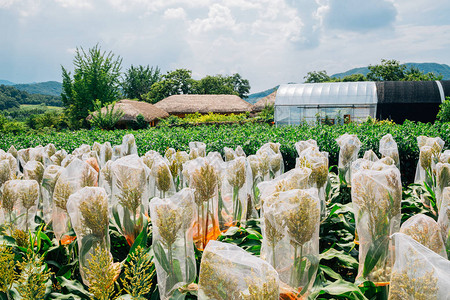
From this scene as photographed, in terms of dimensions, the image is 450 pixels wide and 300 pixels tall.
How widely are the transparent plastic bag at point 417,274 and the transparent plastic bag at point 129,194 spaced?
177 cm

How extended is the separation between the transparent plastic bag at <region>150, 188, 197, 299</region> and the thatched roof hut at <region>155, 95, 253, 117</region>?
115 ft

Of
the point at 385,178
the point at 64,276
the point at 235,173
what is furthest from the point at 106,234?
the point at 385,178

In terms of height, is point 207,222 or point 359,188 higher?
point 359,188

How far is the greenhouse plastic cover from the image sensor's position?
20.3 metres

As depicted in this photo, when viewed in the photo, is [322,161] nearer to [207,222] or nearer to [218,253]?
[207,222]

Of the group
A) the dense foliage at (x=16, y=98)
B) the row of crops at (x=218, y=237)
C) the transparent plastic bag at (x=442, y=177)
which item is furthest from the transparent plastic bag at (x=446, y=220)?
the dense foliage at (x=16, y=98)

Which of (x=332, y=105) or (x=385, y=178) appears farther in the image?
(x=332, y=105)

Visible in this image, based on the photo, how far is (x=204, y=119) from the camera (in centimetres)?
2706

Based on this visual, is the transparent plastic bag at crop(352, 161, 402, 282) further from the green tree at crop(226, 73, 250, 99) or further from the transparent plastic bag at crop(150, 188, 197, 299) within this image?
the green tree at crop(226, 73, 250, 99)

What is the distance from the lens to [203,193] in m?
2.47

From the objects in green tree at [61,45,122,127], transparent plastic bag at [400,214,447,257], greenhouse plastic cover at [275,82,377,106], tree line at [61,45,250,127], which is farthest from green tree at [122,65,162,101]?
transparent plastic bag at [400,214,447,257]

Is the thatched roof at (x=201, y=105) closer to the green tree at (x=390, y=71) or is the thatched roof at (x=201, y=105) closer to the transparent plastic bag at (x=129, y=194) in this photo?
the green tree at (x=390, y=71)

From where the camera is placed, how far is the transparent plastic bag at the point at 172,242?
185cm

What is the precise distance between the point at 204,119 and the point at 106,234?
2523cm
